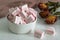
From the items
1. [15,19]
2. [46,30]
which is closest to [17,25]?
[15,19]

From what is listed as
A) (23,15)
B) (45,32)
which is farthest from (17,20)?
(45,32)

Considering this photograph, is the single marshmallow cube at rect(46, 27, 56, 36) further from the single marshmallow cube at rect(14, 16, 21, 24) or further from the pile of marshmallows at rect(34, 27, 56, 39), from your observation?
the single marshmallow cube at rect(14, 16, 21, 24)

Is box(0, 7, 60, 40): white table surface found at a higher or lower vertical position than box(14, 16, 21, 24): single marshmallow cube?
lower

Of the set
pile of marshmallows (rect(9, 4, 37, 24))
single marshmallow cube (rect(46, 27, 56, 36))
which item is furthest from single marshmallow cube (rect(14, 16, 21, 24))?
single marshmallow cube (rect(46, 27, 56, 36))

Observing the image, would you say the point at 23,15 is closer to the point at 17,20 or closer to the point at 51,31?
the point at 17,20

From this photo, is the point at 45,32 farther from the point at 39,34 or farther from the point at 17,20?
the point at 17,20

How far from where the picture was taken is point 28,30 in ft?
2.84

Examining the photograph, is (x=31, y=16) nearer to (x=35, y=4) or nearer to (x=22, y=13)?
(x=22, y=13)

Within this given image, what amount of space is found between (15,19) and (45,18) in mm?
211

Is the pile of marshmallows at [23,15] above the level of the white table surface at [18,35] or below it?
above

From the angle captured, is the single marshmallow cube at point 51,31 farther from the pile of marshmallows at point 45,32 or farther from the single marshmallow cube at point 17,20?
the single marshmallow cube at point 17,20

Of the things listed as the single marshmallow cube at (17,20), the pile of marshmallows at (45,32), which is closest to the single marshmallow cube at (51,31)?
the pile of marshmallows at (45,32)

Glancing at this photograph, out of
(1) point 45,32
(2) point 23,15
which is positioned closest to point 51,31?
(1) point 45,32

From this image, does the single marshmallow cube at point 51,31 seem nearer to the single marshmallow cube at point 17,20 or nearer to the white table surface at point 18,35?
the white table surface at point 18,35
